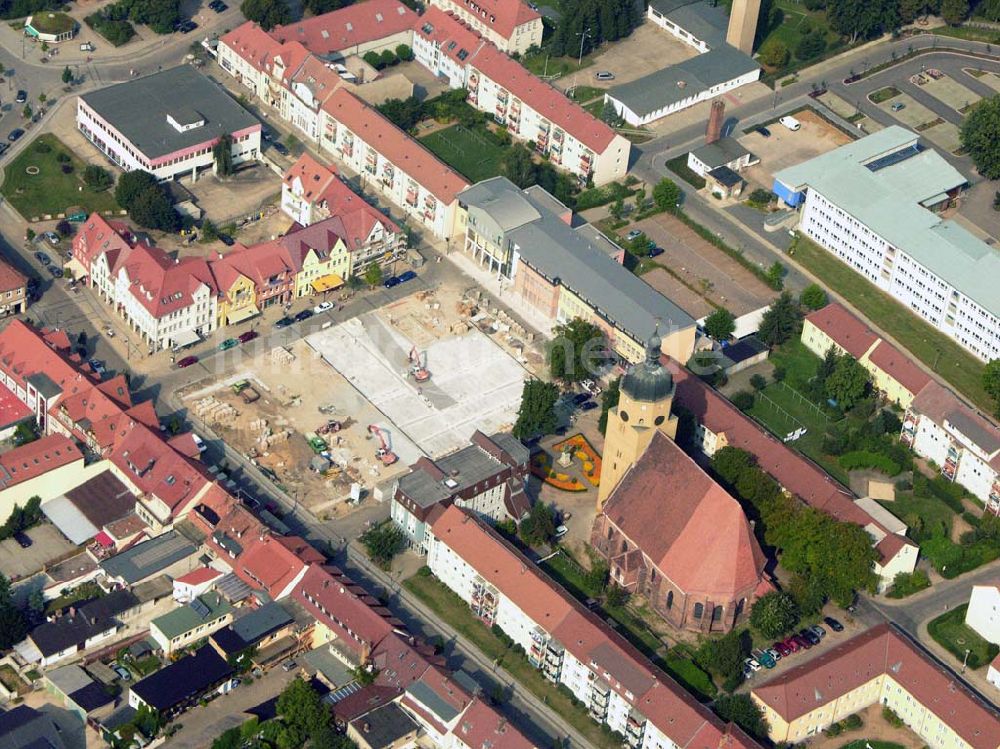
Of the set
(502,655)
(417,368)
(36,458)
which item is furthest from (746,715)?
(36,458)

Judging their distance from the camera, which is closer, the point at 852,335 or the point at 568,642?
the point at 568,642

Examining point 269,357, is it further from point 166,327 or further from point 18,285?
point 18,285

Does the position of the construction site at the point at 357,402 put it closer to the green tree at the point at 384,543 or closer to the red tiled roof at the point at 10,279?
the green tree at the point at 384,543

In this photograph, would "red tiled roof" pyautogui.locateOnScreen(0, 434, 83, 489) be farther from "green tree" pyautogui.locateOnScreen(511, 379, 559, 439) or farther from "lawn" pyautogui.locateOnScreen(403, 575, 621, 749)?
"green tree" pyautogui.locateOnScreen(511, 379, 559, 439)

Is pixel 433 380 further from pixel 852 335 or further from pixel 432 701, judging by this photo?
pixel 432 701

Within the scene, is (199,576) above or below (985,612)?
below
